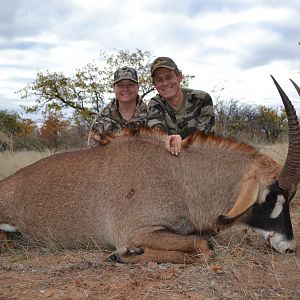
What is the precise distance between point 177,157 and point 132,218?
78 centimetres

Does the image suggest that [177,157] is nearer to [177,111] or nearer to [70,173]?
[70,173]

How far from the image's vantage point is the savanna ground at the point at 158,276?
343cm

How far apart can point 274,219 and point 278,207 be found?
0.12 m

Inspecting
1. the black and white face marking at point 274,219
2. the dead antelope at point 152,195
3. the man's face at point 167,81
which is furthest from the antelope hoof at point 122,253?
the man's face at point 167,81

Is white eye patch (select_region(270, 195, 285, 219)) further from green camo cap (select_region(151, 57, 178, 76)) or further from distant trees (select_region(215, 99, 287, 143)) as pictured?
distant trees (select_region(215, 99, 287, 143))

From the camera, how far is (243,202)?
14.5 ft

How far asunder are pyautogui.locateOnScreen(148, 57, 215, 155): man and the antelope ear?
1780 millimetres

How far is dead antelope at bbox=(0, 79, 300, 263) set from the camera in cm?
440

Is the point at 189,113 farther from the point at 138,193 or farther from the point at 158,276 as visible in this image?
the point at 158,276

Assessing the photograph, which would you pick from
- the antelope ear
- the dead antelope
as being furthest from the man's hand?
the antelope ear

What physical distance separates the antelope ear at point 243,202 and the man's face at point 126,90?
277 cm

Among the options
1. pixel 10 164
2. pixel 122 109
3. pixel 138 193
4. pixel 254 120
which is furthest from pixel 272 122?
pixel 138 193

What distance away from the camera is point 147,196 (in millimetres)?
4594

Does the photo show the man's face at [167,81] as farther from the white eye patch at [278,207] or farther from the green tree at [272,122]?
the green tree at [272,122]
